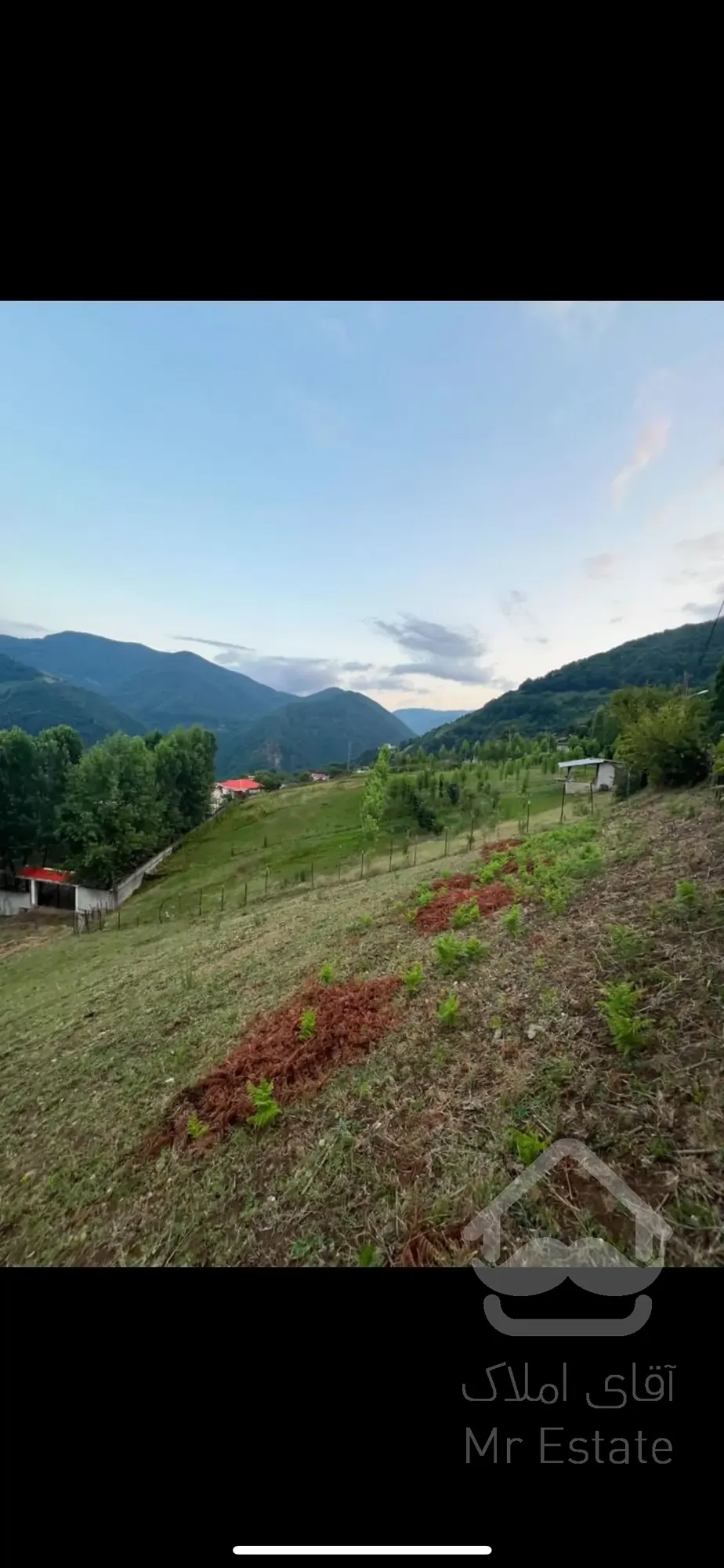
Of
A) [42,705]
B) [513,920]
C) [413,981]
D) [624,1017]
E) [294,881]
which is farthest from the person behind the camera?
[42,705]

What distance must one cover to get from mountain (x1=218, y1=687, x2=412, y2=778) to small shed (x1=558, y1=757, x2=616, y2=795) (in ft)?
156

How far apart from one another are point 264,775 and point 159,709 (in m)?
88.8

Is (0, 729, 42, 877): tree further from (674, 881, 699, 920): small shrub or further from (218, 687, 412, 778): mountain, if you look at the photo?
(218, 687, 412, 778): mountain

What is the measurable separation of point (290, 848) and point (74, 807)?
20.4ft

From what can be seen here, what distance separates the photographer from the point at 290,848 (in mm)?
12328

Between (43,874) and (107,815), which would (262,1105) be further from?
(43,874)

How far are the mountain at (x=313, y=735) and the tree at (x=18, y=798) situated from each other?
4185 centimetres

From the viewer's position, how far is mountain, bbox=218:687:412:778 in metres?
65.2

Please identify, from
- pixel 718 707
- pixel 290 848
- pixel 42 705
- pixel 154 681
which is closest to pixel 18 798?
pixel 290 848

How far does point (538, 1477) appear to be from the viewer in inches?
38.4

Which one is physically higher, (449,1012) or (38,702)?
(38,702)
